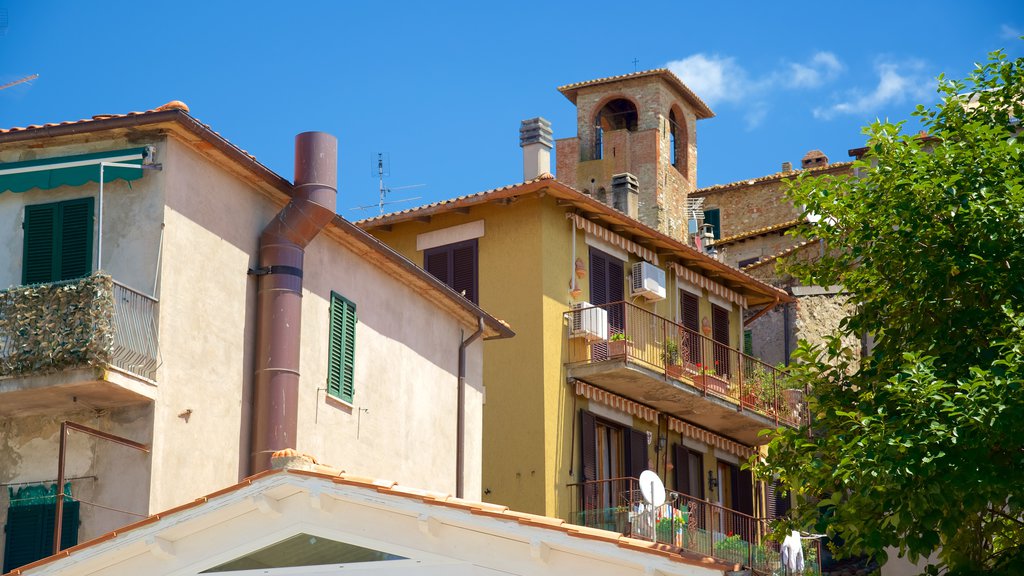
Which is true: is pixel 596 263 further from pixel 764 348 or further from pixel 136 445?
pixel 136 445

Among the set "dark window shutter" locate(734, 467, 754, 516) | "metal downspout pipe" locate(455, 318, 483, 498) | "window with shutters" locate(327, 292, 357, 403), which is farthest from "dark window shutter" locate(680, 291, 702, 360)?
"window with shutters" locate(327, 292, 357, 403)

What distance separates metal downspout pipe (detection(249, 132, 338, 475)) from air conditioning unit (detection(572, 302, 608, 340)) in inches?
350

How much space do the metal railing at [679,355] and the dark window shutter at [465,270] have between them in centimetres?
191

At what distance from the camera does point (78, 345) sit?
18250 millimetres

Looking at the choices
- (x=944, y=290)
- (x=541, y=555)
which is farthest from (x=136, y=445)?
(x=944, y=290)

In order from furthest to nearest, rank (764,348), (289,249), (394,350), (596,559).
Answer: (764,348), (394,350), (289,249), (596,559)

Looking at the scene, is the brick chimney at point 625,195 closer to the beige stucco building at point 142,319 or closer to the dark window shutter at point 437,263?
the dark window shutter at point 437,263

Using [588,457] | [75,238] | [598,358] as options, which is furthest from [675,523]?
[75,238]

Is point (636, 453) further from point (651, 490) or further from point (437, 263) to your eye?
point (651, 490)

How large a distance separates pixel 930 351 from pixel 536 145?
52.7ft

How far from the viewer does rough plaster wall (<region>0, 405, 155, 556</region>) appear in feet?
60.3

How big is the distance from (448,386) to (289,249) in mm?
5234

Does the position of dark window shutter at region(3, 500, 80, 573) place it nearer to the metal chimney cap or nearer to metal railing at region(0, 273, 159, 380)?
metal railing at region(0, 273, 159, 380)

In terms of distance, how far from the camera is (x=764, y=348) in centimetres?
4044
